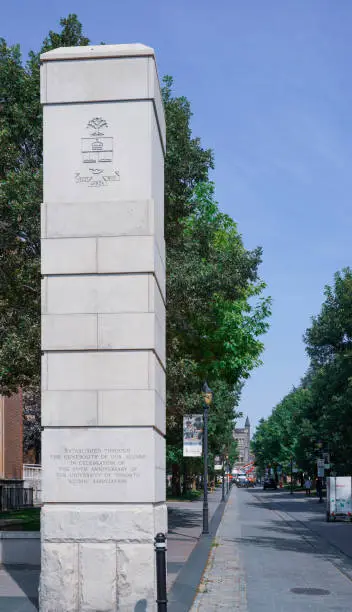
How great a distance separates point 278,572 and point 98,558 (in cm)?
683

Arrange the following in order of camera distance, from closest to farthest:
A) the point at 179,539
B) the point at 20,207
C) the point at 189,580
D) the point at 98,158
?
1. the point at 98,158
2. the point at 189,580
3. the point at 20,207
4. the point at 179,539

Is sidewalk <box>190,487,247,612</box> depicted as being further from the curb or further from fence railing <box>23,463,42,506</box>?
fence railing <box>23,463,42,506</box>

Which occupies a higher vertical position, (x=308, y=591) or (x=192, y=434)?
(x=192, y=434)

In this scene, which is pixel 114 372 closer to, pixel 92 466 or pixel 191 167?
pixel 92 466

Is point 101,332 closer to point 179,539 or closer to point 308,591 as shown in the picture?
point 308,591

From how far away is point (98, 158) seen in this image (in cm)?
1199

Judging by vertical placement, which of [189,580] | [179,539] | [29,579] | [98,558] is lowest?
[179,539]

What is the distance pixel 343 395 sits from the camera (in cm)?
5456

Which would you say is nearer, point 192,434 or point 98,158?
point 98,158

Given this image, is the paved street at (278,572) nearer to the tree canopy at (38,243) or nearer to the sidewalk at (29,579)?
the sidewalk at (29,579)

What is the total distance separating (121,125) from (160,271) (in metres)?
2.23

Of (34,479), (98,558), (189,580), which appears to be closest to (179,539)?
(189,580)

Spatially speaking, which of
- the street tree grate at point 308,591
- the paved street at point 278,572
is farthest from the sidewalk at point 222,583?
the street tree grate at point 308,591

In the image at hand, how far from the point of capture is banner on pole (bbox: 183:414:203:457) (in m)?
26.1
